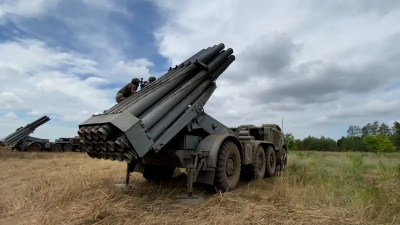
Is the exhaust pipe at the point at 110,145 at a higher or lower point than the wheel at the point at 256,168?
higher

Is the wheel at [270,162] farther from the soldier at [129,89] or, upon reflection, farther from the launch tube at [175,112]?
the soldier at [129,89]

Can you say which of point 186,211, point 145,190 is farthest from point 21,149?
point 186,211

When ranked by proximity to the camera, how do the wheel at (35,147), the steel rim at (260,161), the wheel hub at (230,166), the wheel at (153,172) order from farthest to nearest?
1. the wheel at (35,147)
2. the steel rim at (260,161)
3. the wheel at (153,172)
4. the wheel hub at (230,166)

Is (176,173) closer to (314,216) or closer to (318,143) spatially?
(314,216)

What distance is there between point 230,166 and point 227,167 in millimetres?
129

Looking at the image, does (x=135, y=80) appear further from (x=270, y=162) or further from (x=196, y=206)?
(x=270, y=162)

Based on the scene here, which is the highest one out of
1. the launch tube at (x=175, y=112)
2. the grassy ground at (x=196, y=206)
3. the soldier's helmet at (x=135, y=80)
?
the soldier's helmet at (x=135, y=80)

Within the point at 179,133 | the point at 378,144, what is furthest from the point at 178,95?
the point at 378,144

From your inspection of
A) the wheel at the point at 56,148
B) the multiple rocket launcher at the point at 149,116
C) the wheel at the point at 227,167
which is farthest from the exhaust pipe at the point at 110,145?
the wheel at the point at 56,148

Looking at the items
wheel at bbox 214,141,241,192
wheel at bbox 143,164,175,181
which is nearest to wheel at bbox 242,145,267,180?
wheel at bbox 214,141,241,192

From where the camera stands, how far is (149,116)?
5.03m

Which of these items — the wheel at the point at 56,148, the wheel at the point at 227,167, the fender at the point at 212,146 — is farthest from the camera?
the wheel at the point at 56,148

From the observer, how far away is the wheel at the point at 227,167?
605 centimetres

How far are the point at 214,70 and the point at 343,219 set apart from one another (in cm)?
435
